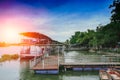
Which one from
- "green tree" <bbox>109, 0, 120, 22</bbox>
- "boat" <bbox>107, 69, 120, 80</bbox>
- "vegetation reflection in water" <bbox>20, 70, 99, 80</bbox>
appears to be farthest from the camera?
"green tree" <bbox>109, 0, 120, 22</bbox>

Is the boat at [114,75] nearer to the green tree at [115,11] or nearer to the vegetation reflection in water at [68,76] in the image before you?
the vegetation reflection in water at [68,76]

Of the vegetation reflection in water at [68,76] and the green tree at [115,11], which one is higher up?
the green tree at [115,11]

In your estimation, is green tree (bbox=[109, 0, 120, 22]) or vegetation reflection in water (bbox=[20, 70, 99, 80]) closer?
vegetation reflection in water (bbox=[20, 70, 99, 80])

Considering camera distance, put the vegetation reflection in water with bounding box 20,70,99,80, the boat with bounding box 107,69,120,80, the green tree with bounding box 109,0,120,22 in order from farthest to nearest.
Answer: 1. the green tree with bounding box 109,0,120,22
2. the vegetation reflection in water with bounding box 20,70,99,80
3. the boat with bounding box 107,69,120,80

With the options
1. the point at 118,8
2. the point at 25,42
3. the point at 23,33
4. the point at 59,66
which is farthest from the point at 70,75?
the point at 118,8

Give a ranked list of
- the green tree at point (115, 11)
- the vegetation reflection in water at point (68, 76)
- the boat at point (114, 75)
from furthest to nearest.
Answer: the green tree at point (115, 11) < the vegetation reflection in water at point (68, 76) < the boat at point (114, 75)

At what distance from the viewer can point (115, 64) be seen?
22.9 meters

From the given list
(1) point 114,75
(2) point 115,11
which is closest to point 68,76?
(1) point 114,75

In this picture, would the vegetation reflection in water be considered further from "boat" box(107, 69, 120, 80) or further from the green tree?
the green tree

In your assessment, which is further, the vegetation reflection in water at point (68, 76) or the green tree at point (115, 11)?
the green tree at point (115, 11)

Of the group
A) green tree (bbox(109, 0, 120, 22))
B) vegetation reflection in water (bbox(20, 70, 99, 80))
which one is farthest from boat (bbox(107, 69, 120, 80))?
green tree (bbox(109, 0, 120, 22))

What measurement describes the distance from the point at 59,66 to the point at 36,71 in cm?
299

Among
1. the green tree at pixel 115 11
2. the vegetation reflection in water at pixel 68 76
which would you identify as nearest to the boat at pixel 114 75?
the vegetation reflection in water at pixel 68 76

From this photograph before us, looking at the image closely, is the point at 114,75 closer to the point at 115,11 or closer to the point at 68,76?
the point at 68,76
